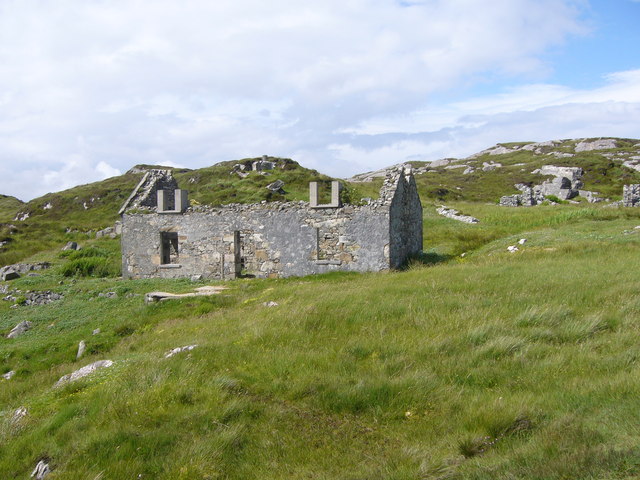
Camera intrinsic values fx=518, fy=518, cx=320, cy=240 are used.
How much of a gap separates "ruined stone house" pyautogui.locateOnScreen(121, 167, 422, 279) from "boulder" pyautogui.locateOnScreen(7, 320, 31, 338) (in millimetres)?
6984

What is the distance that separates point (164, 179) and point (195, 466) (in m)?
Answer: 22.1

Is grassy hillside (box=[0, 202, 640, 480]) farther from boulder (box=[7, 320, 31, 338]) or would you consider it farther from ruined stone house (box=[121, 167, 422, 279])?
ruined stone house (box=[121, 167, 422, 279])

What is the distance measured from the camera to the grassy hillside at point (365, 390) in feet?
17.7

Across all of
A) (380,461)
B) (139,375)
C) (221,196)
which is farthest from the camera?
(221,196)

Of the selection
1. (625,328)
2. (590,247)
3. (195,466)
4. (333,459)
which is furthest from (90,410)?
(590,247)

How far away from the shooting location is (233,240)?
21609 mm

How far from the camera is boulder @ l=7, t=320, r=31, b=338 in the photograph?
51.1ft

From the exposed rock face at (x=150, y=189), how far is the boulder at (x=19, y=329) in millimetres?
8238

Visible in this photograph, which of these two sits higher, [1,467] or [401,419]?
[401,419]

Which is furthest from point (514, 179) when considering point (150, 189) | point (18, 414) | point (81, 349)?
point (18, 414)

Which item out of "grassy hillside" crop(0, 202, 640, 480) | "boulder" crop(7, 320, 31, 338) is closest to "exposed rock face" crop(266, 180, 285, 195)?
"boulder" crop(7, 320, 31, 338)

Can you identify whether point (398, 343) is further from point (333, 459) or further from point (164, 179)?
point (164, 179)

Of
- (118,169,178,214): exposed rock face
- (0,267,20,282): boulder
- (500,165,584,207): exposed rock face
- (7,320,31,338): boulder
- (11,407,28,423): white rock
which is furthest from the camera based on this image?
(500,165,584,207): exposed rock face

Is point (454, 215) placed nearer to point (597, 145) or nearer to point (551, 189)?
point (551, 189)
